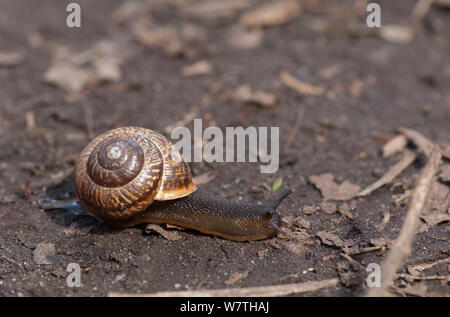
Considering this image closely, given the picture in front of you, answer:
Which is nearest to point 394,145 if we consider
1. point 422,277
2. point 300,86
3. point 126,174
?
point 300,86

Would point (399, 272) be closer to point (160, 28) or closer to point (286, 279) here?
point (286, 279)

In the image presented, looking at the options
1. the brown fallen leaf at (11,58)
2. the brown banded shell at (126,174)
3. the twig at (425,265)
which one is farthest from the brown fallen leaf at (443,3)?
the brown fallen leaf at (11,58)

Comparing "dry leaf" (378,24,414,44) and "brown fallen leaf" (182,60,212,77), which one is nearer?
"brown fallen leaf" (182,60,212,77)

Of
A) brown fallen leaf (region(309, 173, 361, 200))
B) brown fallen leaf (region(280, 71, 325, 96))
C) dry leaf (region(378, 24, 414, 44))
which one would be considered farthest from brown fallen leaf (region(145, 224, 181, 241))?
dry leaf (region(378, 24, 414, 44))

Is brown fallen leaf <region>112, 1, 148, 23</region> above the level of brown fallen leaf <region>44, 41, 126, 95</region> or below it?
above

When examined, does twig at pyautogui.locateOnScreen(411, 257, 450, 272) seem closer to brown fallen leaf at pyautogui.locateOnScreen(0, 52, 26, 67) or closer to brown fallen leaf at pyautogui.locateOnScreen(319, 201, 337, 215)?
brown fallen leaf at pyautogui.locateOnScreen(319, 201, 337, 215)

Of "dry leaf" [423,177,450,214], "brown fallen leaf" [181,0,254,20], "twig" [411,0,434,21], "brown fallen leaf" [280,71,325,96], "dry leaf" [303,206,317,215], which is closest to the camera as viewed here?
"dry leaf" [423,177,450,214]

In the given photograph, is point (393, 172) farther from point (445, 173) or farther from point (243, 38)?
point (243, 38)

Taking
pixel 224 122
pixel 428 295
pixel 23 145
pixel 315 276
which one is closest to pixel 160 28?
pixel 224 122

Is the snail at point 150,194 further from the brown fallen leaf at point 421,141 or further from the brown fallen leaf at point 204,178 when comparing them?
the brown fallen leaf at point 421,141
